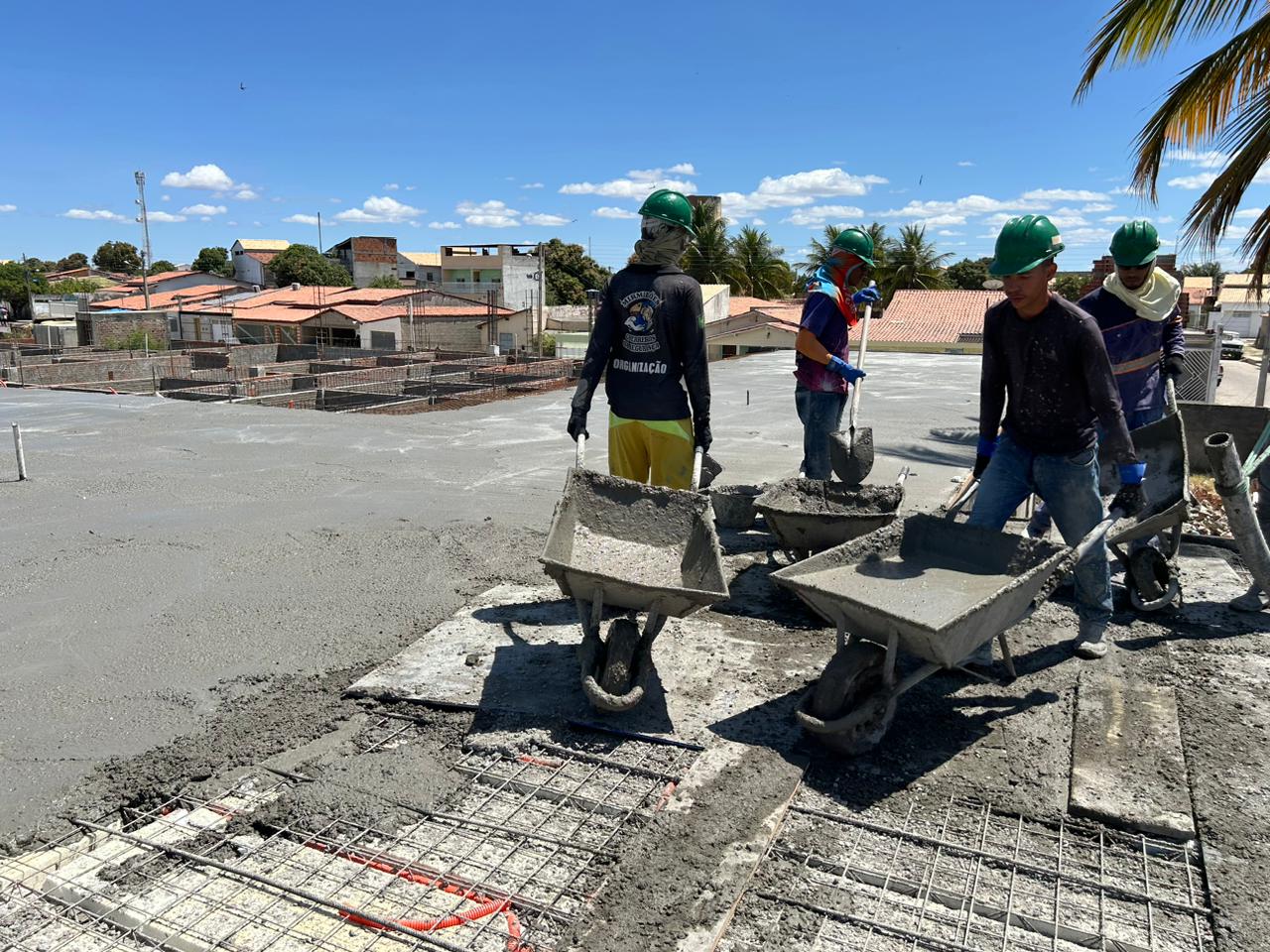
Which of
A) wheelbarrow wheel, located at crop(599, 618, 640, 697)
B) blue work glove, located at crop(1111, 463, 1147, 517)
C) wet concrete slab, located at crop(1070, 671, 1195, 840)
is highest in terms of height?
blue work glove, located at crop(1111, 463, 1147, 517)

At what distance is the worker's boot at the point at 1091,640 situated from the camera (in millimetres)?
4109

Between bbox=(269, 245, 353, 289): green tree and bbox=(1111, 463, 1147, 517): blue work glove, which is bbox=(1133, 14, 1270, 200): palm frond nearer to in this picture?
bbox=(1111, 463, 1147, 517): blue work glove

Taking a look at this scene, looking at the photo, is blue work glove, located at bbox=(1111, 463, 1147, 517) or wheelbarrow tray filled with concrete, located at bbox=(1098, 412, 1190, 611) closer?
blue work glove, located at bbox=(1111, 463, 1147, 517)

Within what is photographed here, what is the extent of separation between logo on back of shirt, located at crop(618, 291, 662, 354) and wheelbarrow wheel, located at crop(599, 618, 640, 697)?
142 centimetres

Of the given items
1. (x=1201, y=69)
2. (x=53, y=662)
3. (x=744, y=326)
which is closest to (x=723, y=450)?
(x=1201, y=69)

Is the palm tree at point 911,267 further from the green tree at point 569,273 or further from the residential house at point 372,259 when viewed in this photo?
the residential house at point 372,259

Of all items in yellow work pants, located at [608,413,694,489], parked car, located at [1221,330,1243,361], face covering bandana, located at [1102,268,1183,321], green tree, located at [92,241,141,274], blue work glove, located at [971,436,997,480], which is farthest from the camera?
green tree, located at [92,241,141,274]

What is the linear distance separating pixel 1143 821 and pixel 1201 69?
6795 mm

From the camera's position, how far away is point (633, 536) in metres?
4.11

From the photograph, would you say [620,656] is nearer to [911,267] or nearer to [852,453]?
[852,453]

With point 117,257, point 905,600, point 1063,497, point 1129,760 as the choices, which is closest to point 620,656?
point 905,600

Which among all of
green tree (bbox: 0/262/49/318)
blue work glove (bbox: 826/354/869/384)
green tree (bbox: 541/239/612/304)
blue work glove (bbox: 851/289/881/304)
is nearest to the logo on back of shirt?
blue work glove (bbox: 826/354/869/384)

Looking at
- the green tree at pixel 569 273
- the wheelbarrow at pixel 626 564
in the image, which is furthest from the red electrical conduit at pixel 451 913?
the green tree at pixel 569 273

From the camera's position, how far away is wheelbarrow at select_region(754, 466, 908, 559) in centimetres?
469
